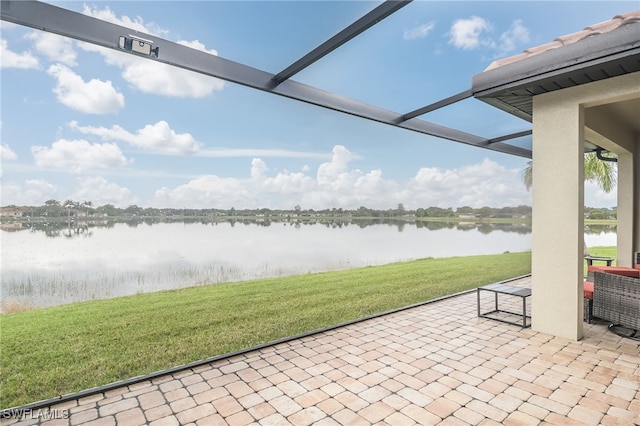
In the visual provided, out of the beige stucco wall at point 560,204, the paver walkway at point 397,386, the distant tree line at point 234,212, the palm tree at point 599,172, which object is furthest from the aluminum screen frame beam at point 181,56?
the palm tree at point 599,172

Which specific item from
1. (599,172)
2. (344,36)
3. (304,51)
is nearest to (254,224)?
(304,51)

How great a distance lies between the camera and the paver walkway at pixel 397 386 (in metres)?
2.41

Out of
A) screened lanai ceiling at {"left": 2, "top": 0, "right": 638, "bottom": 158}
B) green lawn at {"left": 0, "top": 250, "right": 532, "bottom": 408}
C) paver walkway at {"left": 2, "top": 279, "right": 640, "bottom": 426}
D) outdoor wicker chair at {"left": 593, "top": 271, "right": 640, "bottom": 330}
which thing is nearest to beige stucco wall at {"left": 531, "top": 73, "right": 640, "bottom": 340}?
paver walkway at {"left": 2, "top": 279, "right": 640, "bottom": 426}

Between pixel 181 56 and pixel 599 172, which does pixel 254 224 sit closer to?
pixel 181 56

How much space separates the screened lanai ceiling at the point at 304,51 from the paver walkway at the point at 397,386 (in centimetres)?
276

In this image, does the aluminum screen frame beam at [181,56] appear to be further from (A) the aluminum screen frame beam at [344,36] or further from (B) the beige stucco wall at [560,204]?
(B) the beige stucco wall at [560,204]

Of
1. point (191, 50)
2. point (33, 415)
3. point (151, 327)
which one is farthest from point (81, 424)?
point (191, 50)

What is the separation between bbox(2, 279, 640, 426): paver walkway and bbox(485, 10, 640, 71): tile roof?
325 cm

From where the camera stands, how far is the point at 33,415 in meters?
2.44

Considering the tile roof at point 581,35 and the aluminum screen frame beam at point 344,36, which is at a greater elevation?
the tile roof at point 581,35

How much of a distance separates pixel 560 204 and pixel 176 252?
6064 millimetres

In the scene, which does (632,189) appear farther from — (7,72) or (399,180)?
(7,72)

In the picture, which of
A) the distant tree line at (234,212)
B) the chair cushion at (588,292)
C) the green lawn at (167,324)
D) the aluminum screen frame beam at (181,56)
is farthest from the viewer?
the chair cushion at (588,292)

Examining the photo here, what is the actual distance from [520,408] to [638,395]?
41.4 inches
